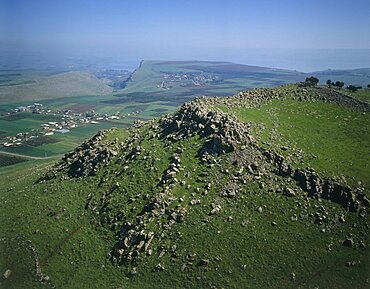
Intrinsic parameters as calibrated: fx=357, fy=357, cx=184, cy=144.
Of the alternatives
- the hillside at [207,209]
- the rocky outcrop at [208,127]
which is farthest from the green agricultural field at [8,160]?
the rocky outcrop at [208,127]

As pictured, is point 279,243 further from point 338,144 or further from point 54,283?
point 54,283

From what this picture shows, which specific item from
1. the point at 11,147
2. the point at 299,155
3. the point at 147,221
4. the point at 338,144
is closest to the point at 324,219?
the point at 299,155

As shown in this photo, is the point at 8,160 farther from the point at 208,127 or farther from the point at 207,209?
the point at 207,209

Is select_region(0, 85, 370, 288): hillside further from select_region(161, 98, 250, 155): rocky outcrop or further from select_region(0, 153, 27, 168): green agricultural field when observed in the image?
select_region(0, 153, 27, 168): green agricultural field

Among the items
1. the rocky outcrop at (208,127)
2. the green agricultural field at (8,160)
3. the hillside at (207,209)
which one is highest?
the rocky outcrop at (208,127)

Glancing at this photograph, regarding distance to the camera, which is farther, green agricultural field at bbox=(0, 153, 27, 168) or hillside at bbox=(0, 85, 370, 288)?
green agricultural field at bbox=(0, 153, 27, 168)

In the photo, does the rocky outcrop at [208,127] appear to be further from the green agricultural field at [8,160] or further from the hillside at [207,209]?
the green agricultural field at [8,160]

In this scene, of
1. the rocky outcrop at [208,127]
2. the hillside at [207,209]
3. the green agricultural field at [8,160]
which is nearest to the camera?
the hillside at [207,209]

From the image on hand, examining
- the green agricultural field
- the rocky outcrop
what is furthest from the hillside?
the green agricultural field
